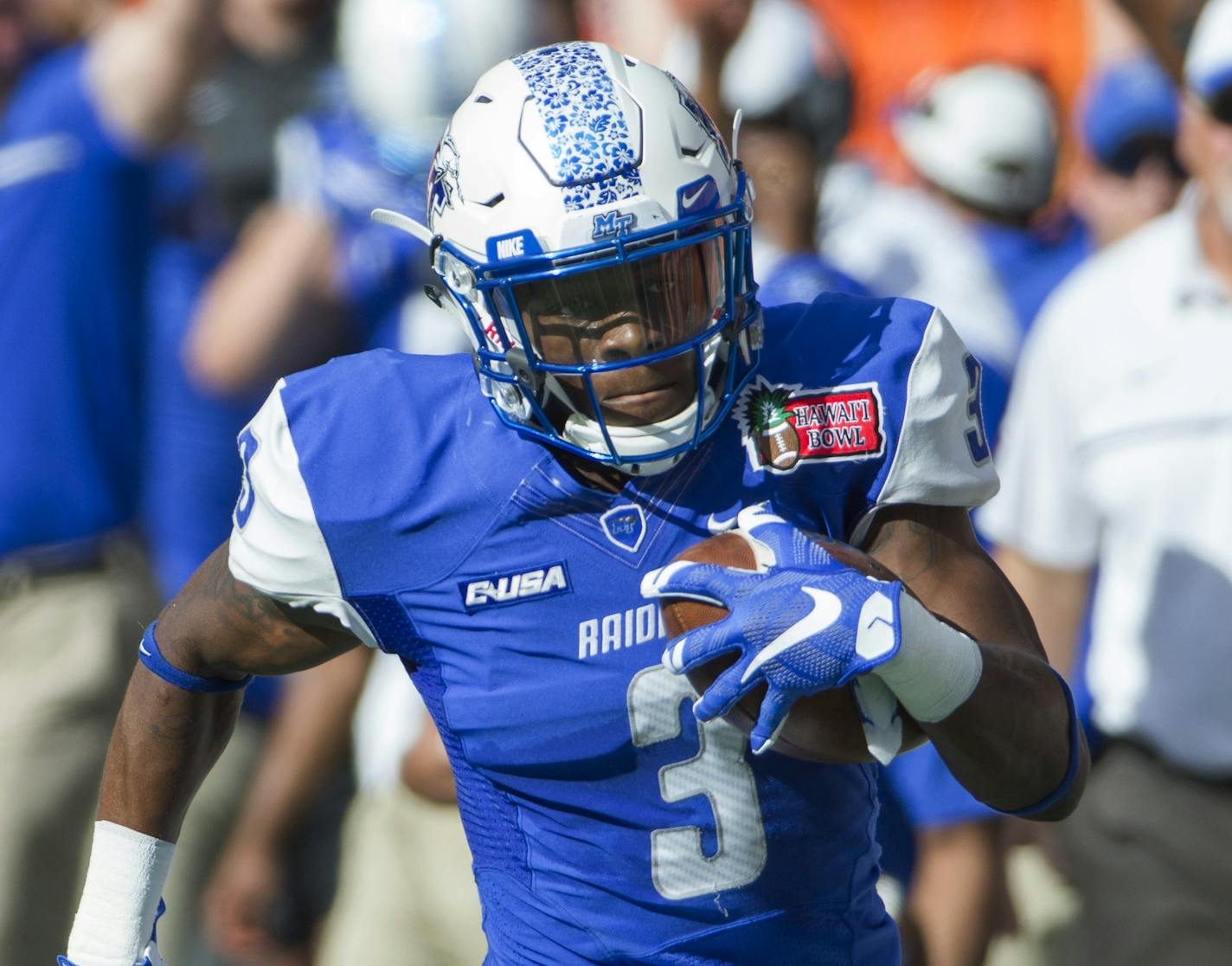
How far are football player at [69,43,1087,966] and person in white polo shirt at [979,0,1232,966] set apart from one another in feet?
4.24

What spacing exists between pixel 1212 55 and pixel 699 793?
2.13 m

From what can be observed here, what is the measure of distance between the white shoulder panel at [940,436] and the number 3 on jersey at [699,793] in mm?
349

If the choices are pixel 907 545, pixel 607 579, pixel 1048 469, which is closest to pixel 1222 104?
pixel 1048 469

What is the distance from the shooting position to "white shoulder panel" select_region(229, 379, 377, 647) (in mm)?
2338

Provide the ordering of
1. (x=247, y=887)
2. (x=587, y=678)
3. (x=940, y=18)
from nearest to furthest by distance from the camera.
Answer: (x=587, y=678), (x=247, y=887), (x=940, y=18)

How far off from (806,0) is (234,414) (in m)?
3.06

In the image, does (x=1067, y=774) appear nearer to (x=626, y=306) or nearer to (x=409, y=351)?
(x=626, y=306)

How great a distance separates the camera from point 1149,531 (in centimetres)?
361

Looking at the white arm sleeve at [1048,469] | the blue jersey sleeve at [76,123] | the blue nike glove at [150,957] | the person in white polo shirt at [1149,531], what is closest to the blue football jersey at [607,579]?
the blue nike glove at [150,957]

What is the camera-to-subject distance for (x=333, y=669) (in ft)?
13.8

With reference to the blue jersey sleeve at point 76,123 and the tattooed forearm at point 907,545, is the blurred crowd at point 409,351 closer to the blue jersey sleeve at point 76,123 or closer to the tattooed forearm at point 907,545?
the blue jersey sleeve at point 76,123

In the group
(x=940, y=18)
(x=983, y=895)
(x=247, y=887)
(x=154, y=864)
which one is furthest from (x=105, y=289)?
(x=940, y=18)

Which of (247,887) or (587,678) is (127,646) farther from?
(587,678)

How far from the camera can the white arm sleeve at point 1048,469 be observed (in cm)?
377
